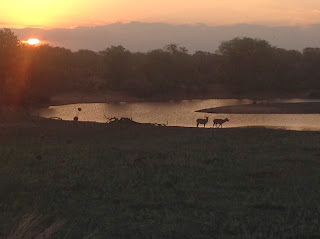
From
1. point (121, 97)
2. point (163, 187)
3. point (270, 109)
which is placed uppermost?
point (121, 97)

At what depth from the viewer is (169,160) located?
51.4ft

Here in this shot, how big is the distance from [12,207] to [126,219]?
7.51 ft

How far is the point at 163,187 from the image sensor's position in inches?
476

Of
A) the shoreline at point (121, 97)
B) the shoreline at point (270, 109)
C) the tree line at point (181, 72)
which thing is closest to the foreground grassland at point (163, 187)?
the shoreline at point (270, 109)

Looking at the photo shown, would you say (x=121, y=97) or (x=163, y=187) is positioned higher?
(x=121, y=97)

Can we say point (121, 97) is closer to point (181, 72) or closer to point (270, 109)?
point (181, 72)

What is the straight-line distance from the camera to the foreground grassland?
8.91m

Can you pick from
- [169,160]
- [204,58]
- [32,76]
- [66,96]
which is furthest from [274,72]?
[169,160]

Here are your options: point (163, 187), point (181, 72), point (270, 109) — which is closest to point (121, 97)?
point (181, 72)

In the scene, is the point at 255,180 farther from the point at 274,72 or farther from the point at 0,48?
the point at 274,72

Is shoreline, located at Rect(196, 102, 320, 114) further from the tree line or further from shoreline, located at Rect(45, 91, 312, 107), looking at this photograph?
the tree line

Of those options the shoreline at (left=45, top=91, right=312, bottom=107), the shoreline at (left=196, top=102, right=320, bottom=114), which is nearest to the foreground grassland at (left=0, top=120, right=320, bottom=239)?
the shoreline at (left=196, top=102, right=320, bottom=114)

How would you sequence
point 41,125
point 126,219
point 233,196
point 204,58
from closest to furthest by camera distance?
point 126,219 < point 233,196 < point 41,125 < point 204,58

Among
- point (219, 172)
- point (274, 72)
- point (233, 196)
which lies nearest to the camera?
point (233, 196)
